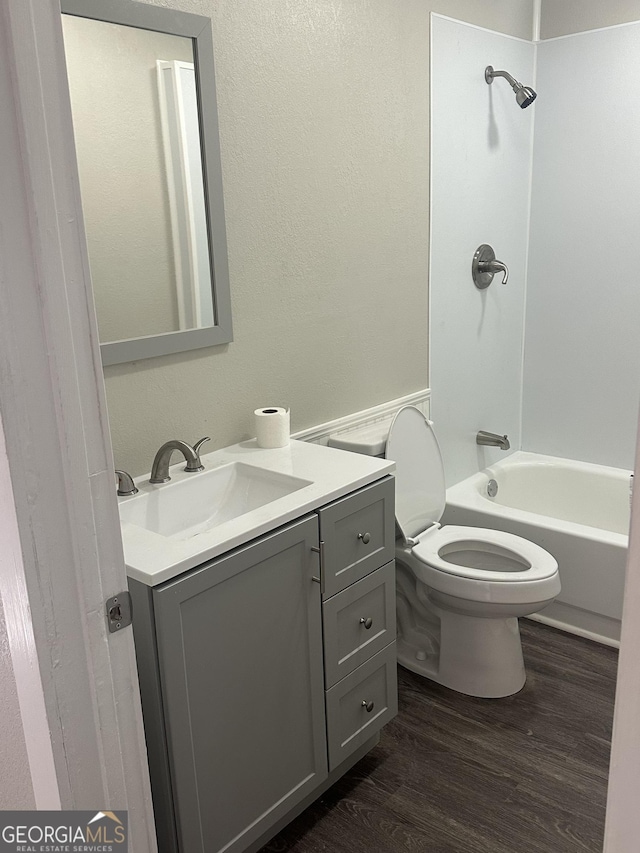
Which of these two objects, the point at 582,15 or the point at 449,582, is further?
the point at 582,15

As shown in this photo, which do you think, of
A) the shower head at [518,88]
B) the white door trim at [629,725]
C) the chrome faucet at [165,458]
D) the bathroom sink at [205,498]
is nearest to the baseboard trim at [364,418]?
the bathroom sink at [205,498]

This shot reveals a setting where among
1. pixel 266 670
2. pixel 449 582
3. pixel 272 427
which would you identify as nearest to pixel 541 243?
pixel 449 582

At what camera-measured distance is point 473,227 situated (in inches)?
118

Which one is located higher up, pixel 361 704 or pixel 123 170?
pixel 123 170

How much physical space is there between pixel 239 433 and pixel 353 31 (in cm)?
127

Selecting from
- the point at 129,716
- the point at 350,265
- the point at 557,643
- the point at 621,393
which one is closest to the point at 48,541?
the point at 129,716

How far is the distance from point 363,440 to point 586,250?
1.52 meters

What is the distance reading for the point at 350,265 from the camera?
2.46 meters

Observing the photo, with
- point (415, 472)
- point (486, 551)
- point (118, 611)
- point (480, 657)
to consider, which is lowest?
point (480, 657)

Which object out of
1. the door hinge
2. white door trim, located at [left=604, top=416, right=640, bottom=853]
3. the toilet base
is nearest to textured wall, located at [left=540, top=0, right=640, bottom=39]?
the toilet base

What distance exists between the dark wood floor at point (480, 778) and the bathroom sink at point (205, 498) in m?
0.82

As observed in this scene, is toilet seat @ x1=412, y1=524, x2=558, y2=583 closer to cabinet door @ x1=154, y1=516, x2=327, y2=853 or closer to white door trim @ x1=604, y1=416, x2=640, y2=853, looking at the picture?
cabinet door @ x1=154, y1=516, x2=327, y2=853

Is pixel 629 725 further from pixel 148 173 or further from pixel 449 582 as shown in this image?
pixel 449 582

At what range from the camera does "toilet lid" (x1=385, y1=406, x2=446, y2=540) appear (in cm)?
245
